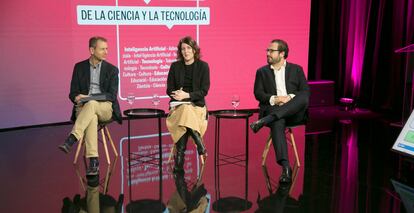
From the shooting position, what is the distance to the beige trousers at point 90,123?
13.3ft

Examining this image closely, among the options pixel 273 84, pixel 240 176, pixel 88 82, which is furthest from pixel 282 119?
pixel 88 82

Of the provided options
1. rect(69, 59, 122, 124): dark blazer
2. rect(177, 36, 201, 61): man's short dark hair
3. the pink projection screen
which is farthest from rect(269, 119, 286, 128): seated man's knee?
the pink projection screen

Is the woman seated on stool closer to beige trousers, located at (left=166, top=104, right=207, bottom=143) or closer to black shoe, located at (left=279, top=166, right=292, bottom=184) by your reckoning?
beige trousers, located at (left=166, top=104, right=207, bottom=143)

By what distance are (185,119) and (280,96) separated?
866 millimetres

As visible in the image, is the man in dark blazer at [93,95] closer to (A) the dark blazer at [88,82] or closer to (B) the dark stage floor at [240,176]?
(A) the dark blazer at [88,82]

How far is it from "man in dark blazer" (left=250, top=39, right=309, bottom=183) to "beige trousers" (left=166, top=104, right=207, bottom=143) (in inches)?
21.2

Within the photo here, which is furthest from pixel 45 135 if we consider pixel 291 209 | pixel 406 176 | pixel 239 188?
pixel 406 176

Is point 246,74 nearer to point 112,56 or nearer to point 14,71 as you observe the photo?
point 112,56

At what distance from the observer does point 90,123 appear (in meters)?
4.12

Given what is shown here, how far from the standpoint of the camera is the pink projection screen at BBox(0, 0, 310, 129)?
18.8 ft

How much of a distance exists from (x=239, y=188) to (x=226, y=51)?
11.2 ft

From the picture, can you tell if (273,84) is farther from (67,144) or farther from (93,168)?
(67,144)

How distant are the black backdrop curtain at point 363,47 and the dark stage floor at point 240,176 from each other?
1.68 m

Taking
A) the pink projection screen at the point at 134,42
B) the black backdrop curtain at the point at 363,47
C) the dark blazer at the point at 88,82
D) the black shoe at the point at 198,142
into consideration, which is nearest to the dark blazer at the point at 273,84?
the black shoe at the point at 198,142
